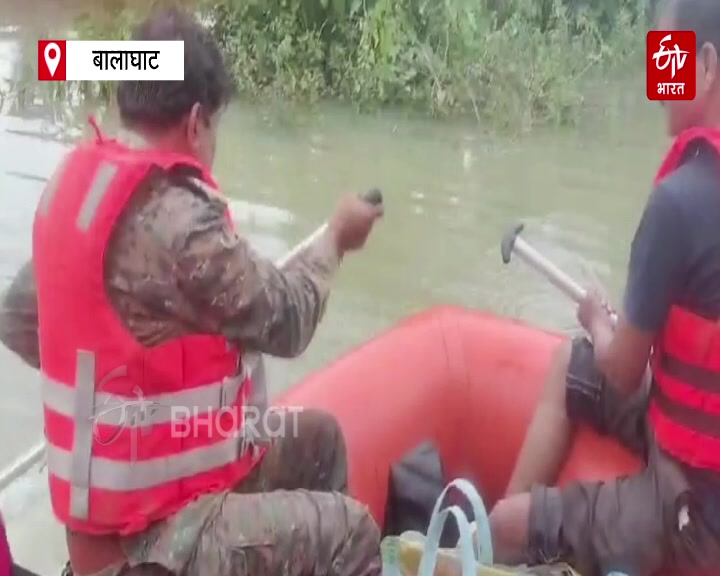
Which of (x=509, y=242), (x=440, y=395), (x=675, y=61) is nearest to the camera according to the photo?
(x=675, y=61)

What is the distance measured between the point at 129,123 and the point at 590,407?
648mm

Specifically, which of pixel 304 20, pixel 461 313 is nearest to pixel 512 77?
pixel 304 20

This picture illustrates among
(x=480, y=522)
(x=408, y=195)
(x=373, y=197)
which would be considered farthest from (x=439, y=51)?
(x=480, y=522)

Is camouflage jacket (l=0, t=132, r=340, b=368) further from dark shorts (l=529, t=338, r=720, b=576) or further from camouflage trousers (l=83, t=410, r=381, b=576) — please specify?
dark shorts (l=529, t=338, r=720, b=576)

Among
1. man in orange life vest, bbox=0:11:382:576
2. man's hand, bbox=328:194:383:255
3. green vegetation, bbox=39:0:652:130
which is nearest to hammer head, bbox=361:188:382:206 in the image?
man's hand, bbox=328:194:383:255

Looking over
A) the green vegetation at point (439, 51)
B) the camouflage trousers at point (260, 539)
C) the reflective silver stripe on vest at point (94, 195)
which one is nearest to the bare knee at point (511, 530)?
the camouflage trousers at point (260, 539)

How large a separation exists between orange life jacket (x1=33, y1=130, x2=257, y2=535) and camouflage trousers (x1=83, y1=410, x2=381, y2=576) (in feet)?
0.09

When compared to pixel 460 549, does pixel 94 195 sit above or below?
above

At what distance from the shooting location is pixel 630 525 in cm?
120

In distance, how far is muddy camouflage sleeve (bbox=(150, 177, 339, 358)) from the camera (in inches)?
41.6

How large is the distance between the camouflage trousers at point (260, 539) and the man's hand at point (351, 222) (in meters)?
0.28

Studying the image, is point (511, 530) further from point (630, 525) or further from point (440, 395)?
point (440, 395)

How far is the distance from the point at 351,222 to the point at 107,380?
0.34 m

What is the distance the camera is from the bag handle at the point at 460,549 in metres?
1.06
